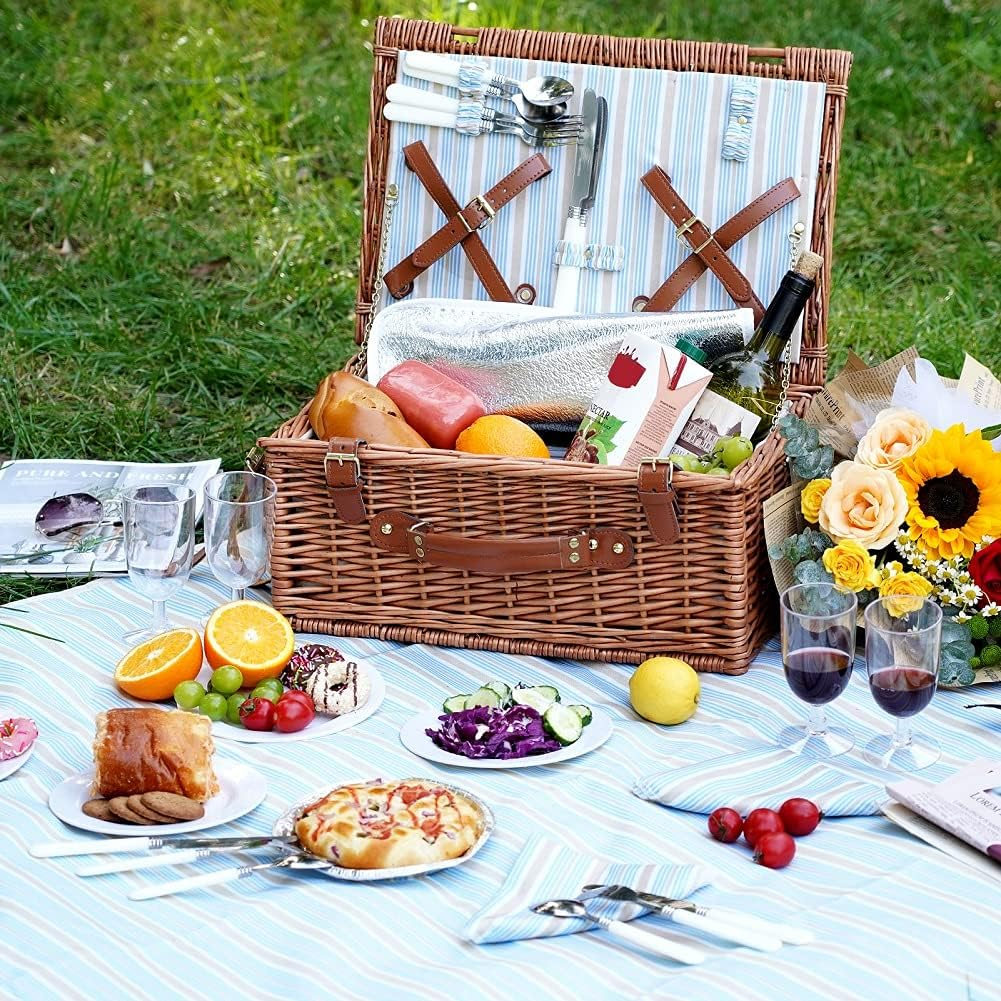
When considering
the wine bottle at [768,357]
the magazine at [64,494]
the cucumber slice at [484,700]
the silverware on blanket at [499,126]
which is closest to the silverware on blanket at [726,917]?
the cucumber slice at [484,700]

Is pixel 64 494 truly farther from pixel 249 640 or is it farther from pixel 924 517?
pixel 924 517

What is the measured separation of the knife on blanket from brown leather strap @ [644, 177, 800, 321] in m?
0.16

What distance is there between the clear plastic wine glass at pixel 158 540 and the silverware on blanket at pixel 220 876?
570mm

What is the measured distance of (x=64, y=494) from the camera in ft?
9.14

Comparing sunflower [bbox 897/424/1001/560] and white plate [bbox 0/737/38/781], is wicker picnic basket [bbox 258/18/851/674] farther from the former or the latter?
white plate [bbox 0/737/38/781]

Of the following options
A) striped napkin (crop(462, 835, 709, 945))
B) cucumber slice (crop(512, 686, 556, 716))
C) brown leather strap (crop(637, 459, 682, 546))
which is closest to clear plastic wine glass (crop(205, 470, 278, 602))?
cucumber slice (crop(512, 686, 556, 716))

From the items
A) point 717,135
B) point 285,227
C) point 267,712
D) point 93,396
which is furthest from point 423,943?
point 285,227

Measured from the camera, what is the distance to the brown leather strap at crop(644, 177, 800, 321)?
8.43ft

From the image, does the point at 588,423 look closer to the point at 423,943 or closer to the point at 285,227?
the point at 423,943

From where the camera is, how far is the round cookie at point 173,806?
171 centimetres

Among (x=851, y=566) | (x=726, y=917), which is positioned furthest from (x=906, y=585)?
(x=726, y=917)

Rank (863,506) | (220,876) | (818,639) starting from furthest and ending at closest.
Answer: (863,506) → (818,639) → (220,876)

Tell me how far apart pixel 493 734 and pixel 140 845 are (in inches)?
19.8

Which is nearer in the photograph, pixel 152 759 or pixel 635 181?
pixel 152 759
